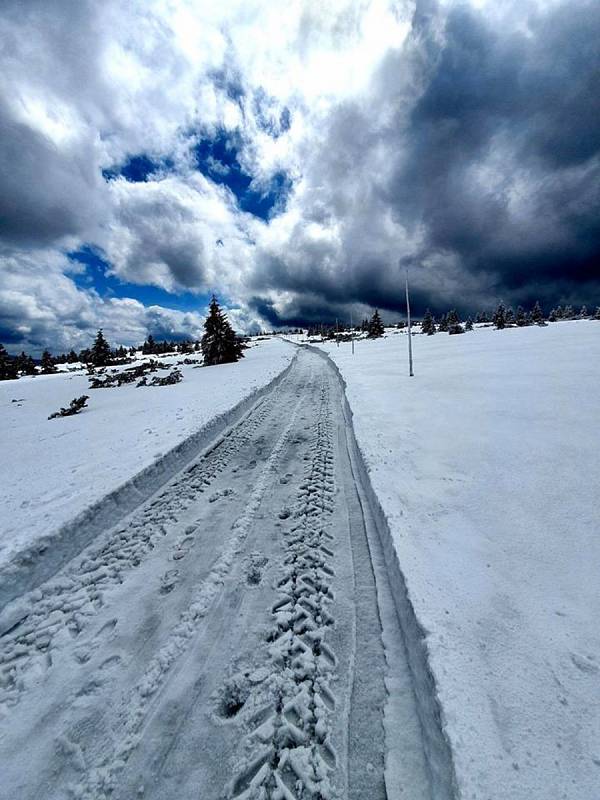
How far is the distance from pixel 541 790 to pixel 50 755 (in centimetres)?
267

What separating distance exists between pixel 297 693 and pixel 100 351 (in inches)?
1896

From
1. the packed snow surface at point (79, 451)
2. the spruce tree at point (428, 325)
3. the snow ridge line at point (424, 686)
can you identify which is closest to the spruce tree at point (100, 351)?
the packed snow surface at point (79, 451)

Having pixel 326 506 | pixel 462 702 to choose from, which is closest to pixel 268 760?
pixel 462 702

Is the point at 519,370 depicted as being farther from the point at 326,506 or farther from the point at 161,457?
the point at 161,457

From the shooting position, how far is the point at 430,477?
4.83 m

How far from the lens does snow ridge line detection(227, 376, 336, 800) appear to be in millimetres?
1739

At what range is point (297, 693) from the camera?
2.17 metres

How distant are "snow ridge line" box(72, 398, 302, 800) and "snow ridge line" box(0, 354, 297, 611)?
5.90 feet

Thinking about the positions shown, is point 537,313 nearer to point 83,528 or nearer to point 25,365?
point 83,528

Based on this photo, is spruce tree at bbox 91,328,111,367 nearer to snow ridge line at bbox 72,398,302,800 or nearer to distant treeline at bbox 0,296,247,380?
distant treeline at bbox 0,296,247,380

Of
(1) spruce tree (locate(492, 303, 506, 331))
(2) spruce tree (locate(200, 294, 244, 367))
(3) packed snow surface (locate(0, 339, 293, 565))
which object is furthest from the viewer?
(1) spruce tree (locate(492, 303, 506, 331))

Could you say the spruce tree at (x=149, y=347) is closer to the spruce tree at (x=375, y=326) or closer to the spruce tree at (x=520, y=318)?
the spruce tree at (x=375, y=326)

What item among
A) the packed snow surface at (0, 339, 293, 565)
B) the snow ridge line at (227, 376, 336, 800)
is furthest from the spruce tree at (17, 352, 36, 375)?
the snow ridge line at (227, 376, 336, 800)

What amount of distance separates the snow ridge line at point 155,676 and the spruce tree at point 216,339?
1159 inches
